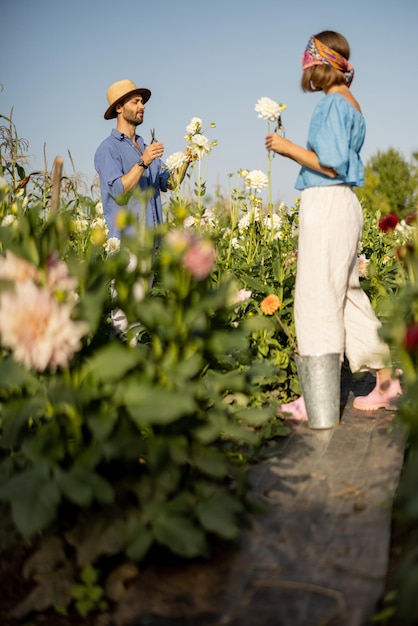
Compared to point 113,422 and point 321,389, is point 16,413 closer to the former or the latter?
point 113,422

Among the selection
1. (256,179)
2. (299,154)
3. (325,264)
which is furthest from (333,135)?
(256,179)

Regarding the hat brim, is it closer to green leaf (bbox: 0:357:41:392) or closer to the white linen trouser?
the white linen trouser

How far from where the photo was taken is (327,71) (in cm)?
344

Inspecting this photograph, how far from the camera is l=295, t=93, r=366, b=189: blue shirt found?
10.8ft

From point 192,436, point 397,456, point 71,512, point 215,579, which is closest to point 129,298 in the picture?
point 192,436

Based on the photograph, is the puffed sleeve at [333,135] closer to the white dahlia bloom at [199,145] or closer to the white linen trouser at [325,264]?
the white linen trouser at [325,264]

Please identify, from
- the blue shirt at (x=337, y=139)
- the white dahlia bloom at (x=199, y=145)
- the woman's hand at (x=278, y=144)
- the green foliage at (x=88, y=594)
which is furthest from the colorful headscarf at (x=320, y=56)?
the green foliage at (x=88, y=594)

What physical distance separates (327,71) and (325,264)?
875mm

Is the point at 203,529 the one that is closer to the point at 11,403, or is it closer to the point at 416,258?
the point at 11,403

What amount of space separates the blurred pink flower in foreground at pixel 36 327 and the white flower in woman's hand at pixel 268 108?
6.90 feet

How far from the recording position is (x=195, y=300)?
7.47ft

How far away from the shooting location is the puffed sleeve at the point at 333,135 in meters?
3.30

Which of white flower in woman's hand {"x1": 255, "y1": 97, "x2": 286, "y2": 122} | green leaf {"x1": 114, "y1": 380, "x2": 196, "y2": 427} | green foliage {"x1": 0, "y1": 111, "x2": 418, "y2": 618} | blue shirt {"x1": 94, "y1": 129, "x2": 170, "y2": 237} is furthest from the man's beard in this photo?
green leaf {"x1": 114, "y1": 380, "x2": 196, "y2": 427}

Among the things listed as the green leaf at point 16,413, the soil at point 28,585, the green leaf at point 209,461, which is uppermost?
the green leaf at point 16,413
